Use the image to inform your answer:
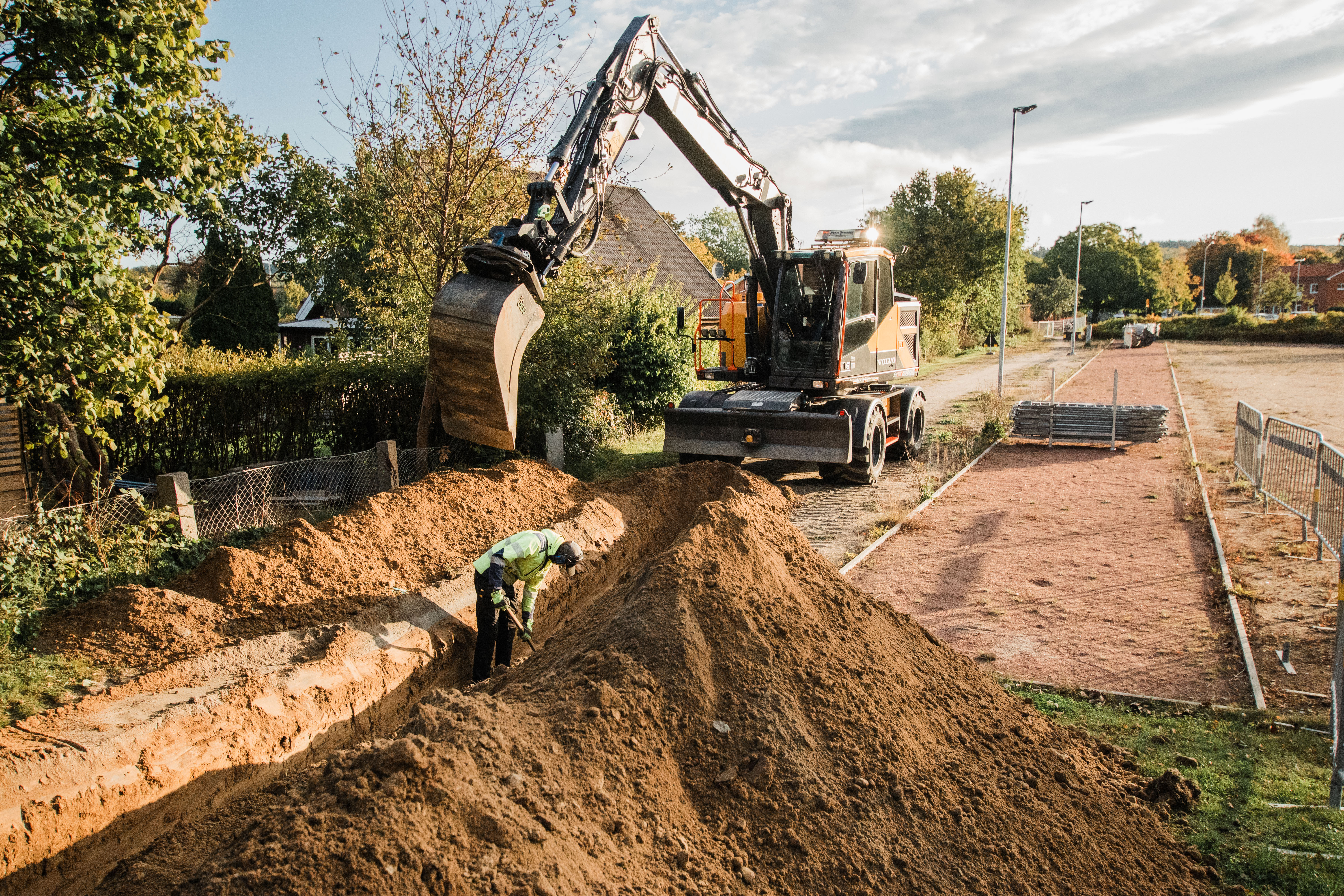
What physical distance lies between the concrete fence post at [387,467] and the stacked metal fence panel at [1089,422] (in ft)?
44.2

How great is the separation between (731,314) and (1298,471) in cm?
864

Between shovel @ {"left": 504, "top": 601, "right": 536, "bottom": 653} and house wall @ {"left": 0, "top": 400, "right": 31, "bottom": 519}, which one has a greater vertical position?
house wall @ {"left": 0, "top": 400, "right": 31, "bottom": 519}

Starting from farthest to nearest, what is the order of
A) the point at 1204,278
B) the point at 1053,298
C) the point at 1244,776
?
the point at 1204,278 < the point at 1053,298 < the point at 1244,776

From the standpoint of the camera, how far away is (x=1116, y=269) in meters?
77.4

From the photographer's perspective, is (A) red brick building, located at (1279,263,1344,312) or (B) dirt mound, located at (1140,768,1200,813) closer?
(B) dirt mound, located at (1140,768,1200,813)

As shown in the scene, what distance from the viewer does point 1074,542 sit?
11133 mm

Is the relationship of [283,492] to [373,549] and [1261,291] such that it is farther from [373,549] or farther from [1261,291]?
[1261,291]

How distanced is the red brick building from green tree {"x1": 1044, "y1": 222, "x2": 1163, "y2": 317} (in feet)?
72.7

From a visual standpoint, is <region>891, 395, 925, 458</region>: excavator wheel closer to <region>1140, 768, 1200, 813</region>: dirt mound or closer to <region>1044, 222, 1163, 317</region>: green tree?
<region>1140, 768, 1200, 813</region>: dirt mound

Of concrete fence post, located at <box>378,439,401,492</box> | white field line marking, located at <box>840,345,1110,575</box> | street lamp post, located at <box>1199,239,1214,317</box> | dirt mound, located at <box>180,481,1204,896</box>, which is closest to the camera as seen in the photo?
dirt mound, located at <box>180,481,1204,896</box>

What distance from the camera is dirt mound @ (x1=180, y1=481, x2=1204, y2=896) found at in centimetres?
386

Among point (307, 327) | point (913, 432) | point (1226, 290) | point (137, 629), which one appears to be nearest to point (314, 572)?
point (137, 629)

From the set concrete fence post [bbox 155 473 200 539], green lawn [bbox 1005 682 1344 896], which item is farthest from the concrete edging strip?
concrete fence post [bbox 155 473 200 539]

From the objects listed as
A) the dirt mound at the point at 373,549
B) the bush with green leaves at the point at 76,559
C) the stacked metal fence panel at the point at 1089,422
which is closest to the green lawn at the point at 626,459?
the dirt mound at the point at 373,549
